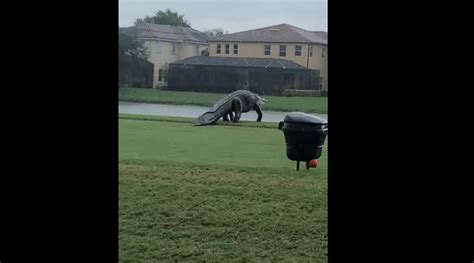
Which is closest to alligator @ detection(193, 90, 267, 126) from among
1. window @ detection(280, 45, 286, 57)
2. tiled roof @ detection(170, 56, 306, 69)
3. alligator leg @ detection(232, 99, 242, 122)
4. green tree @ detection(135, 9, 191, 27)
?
alligator leg @ detection(232, 99, 242, 122)

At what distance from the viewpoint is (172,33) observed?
116 inches

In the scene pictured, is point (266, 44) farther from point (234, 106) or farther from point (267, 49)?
point (234, 106)

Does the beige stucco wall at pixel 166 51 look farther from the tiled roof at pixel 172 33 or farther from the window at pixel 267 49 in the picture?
the window at pixel 267 49

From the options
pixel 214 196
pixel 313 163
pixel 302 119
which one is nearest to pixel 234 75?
pixel 302 119

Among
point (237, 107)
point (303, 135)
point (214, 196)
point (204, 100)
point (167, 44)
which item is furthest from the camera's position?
point (214, 196)

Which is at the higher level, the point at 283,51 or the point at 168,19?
the point at 168,19

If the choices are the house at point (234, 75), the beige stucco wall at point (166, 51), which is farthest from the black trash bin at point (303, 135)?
the beige stucco wall at point (166, 51)

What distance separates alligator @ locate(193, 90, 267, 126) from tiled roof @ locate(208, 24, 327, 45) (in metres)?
0.26

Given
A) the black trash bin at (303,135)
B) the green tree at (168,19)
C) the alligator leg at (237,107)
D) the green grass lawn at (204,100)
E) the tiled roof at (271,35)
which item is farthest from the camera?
the black trash bin at (303,135)

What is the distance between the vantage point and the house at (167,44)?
117 inches

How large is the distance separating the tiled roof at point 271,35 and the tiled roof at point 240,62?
9cm

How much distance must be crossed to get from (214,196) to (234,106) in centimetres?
80
